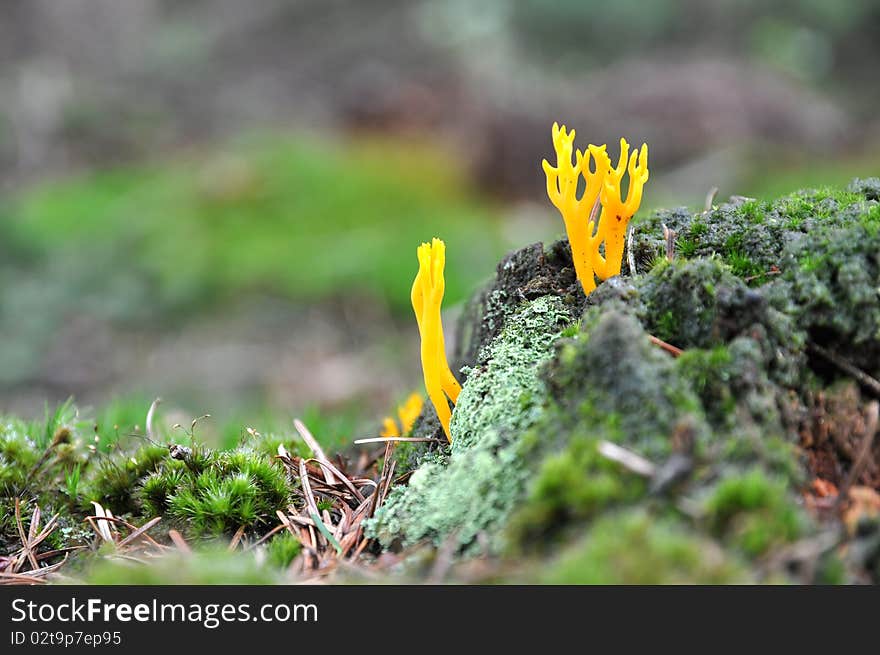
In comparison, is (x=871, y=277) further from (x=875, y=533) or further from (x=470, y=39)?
(x=470, y=39)

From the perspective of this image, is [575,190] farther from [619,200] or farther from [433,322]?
[433,322]

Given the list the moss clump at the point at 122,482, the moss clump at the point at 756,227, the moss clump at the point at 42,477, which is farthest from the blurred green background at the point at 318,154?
the moss clump at the point at 756,227

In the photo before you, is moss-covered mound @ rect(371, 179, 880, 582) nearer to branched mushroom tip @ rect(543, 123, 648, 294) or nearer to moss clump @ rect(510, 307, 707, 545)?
moss clump @ rect(510, 307, 707, 545)

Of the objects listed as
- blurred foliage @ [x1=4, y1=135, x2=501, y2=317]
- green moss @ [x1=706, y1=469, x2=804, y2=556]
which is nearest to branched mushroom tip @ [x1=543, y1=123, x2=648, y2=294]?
green moss @ [x1=706, y1=469, x2=804, y2=556]

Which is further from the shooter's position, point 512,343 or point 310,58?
point 310,58
